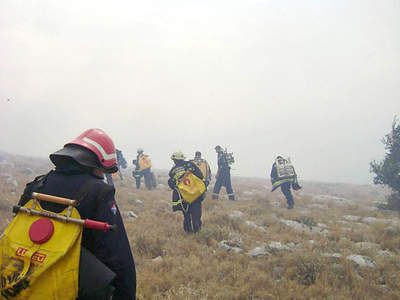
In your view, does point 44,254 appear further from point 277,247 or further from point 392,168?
point 392,168

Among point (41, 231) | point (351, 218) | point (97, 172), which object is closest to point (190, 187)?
point (97, 172)

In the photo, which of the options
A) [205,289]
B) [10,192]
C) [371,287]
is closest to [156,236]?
[205,289]

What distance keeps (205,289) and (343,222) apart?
7.61 meters

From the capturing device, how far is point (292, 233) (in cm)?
974

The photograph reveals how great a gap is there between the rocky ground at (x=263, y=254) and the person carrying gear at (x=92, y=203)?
308 centimetres

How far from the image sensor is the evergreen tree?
14562mm

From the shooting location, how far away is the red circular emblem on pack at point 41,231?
214 centimetres

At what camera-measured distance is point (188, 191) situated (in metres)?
8.81

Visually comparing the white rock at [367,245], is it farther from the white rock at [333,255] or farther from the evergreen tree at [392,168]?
the evergreen tree at [392,168]

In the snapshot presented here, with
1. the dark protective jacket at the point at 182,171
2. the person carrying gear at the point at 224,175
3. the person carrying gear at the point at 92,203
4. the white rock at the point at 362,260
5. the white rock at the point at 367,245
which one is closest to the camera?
the person carrying gear at the point at 92,203

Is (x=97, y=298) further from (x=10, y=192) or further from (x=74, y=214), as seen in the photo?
(x=10, y=192)

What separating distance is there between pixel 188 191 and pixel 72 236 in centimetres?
672

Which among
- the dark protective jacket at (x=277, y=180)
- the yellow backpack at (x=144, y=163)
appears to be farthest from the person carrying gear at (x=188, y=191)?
the yellow backpack at (x=144, y=163)

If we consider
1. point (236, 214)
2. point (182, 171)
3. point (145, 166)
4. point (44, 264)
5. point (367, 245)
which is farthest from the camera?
point (145, 166)
